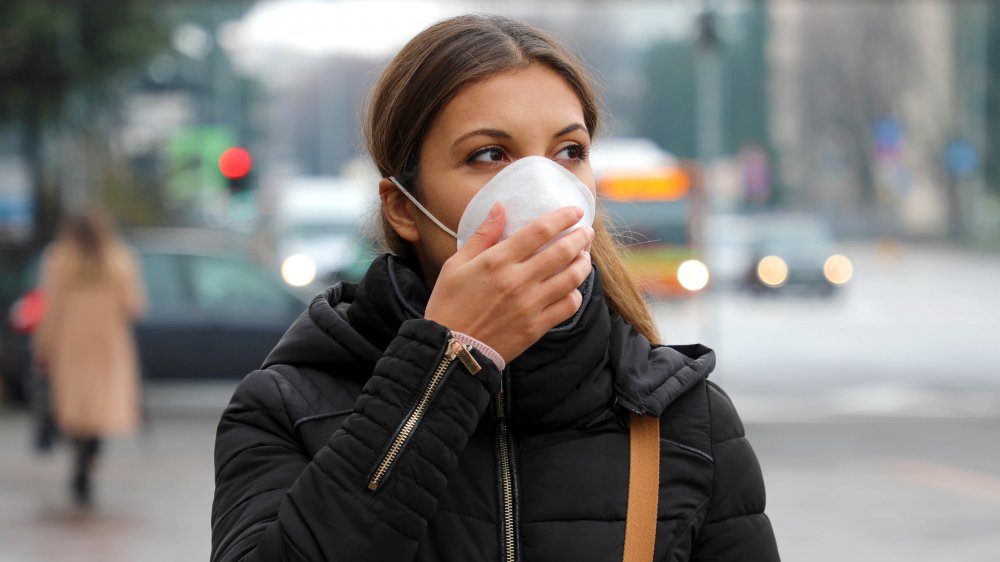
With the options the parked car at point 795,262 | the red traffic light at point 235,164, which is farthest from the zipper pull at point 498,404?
the parked car at point 795,262

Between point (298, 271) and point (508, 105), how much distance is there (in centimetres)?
2156

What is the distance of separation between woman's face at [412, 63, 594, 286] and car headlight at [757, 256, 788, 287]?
1321 inches

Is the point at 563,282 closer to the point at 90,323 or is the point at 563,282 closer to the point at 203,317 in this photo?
the point at 90,323

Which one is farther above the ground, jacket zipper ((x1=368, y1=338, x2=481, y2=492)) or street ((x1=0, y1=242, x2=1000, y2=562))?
jacket zipper ((x1=368, y1=338, x2=481, y2=492))

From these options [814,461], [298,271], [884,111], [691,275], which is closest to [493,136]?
[814,461]

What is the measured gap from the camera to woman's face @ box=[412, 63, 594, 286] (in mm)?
1817

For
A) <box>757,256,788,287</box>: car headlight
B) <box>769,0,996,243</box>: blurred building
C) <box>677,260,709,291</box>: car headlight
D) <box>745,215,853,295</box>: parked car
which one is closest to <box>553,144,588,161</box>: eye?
<box>677,260,709,291</box>: car headlight

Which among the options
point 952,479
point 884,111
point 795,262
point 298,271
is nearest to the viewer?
point 952,479

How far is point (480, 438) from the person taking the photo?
5.95ft

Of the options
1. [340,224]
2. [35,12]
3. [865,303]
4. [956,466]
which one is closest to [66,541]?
[956,466]

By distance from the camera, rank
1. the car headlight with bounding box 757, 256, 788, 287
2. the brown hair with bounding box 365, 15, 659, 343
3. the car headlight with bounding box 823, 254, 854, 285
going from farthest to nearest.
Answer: the car headlight with bounding box 757, 256, 788, 287 → the car headlight with bounding box 823, 254, 854, 285 → the brown hair with bounding box 365, 15, 659, 343

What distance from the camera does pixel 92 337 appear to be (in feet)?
31.7

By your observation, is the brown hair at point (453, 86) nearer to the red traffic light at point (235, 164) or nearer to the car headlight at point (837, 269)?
the red traffic light at point (235, 164)

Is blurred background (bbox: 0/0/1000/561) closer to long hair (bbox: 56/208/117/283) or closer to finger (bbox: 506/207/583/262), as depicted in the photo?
finger (bbox: 506/207/583/262)
